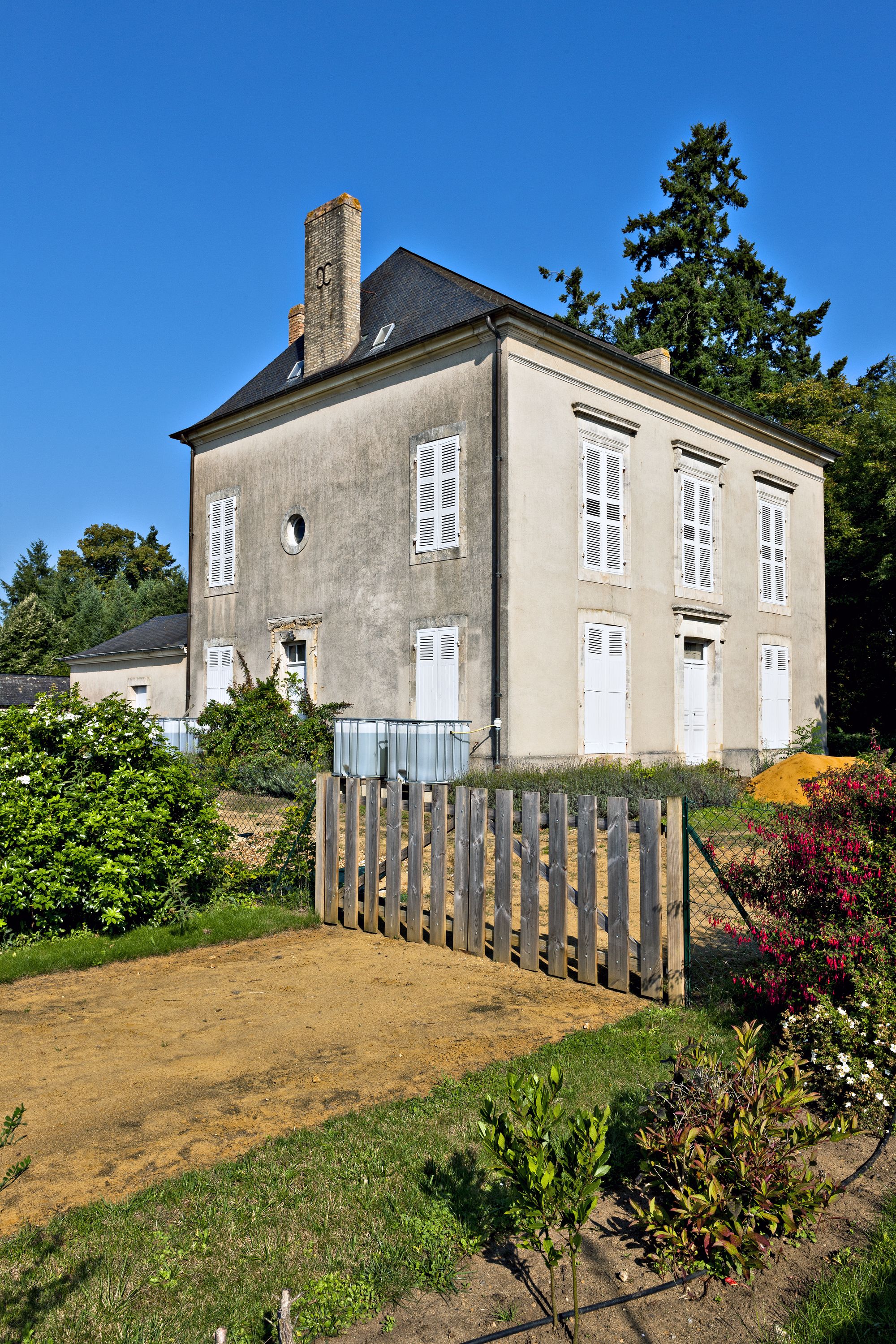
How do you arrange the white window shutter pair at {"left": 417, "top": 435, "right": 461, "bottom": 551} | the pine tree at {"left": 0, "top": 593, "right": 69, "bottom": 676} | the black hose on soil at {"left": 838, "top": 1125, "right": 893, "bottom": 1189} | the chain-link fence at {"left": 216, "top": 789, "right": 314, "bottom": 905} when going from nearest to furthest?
the black hose on soil at {"left": 838, "top": 1125, "right": 893, "bottom": 1189}, the chain-link fence at {"left": 216, "top": 789, "right": 314, "bottom": 905}, the white window shutter pair at {"left": 417, "top": 435, "right": 461, "bottom": 551}, the pine tree at {"left": 0, "top": 593, "right": 69, "bottom": 676}

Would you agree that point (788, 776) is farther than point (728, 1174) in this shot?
Yes

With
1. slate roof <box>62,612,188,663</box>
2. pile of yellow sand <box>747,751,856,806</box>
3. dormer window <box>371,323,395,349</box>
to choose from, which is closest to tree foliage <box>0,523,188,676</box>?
slate roof <box>62,612,188,663</box>

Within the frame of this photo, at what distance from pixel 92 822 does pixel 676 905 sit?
4.04m

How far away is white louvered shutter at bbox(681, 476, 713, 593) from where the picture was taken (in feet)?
59.4

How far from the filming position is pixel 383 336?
17344 mm

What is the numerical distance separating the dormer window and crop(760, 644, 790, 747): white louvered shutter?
10.2 m

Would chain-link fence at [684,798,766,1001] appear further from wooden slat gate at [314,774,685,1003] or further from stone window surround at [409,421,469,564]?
stone window surround at [409,421,469,564]

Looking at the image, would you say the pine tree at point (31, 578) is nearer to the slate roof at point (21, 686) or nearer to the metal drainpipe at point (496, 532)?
the slate roof at point (21, 686)

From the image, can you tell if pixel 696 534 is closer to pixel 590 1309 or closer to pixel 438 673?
pixel 438 673

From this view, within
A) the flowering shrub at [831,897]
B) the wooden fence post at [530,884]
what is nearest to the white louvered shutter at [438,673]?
the wooden fence post at [530,884]

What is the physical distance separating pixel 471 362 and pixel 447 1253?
45.9 feet

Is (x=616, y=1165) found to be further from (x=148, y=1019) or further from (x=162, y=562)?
(x=162, y=562)

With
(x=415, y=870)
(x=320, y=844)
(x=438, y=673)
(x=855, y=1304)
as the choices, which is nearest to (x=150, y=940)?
(x=320, y=844)

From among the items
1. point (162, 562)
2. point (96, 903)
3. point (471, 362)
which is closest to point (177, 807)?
point (96, 903)
